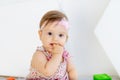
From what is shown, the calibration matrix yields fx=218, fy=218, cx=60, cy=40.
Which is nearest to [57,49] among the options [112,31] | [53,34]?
[53,34]

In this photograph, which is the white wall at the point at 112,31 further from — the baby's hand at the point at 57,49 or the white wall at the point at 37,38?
the baby's hand at the point at 57,49

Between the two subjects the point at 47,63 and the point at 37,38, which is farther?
the point at 37,38

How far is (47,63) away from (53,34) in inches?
3.1

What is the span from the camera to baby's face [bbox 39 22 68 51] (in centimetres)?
57

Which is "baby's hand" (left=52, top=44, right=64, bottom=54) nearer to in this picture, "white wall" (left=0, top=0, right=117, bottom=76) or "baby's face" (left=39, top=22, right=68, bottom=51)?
"baby's face" (left=39, top=22, right=68, bottom=51)

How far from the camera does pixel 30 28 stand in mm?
807

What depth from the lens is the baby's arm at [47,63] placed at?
0.55 metres

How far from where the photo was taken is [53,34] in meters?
0.57

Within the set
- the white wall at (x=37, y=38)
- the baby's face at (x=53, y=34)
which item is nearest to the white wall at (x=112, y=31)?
the white wall at (x=37, y=38)

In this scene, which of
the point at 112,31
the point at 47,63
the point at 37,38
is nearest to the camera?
the point at 47,63

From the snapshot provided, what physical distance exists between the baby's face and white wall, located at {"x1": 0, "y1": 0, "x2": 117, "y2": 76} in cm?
18

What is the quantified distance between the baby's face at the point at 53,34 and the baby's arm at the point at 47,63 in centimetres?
2

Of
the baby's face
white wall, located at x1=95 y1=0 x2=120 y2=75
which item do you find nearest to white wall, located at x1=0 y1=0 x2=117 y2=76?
white wall, located at x1=95 y1=0 x2=120 y2=75

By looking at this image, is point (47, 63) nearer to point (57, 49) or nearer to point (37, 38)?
point (57, 49)
